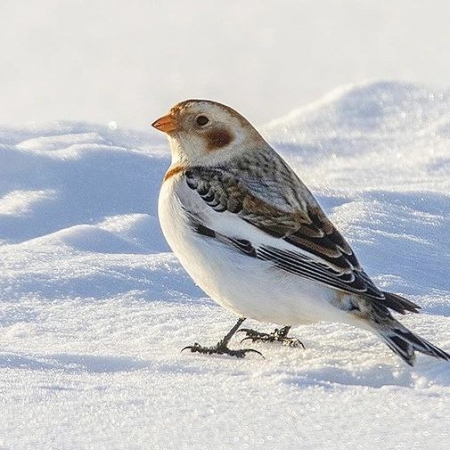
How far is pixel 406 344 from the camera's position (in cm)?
393

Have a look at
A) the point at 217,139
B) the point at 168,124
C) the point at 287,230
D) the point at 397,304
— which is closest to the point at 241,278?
the point at 287,230

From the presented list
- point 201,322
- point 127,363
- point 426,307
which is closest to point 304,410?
point 127,363

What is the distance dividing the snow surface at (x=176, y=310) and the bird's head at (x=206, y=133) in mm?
570

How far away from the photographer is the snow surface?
3252 mm

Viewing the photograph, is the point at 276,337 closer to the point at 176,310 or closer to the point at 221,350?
the point at 221,350

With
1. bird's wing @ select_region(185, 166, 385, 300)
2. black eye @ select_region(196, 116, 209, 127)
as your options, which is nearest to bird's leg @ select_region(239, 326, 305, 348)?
bird's wing @ select_region(185, 166, 385, 300)

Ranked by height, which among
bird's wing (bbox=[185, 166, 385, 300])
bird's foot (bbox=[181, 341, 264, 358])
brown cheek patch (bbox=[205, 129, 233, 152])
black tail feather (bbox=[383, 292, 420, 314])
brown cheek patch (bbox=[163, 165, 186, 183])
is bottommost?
bird's foot (bbox=[181, 341, 264, 358])

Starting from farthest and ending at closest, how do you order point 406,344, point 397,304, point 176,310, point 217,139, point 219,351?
point 176,310, point 217,139, point 219,351, point 397,304, point 406,344

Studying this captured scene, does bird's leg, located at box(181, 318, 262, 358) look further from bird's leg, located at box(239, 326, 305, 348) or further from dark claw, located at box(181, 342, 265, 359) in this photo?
bird's leg, located at box(239, 326, 305, 348)

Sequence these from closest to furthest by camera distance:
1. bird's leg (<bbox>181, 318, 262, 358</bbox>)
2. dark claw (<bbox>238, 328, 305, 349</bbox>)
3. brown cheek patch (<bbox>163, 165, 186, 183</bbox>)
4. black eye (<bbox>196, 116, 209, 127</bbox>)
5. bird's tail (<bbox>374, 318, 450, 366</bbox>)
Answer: bird's tail (<bbox>374, 318, 450, 366</bbox>), bird's leg (<bbox>181, 318, 262, 358</bbox>), dark claw (<bbox>238, 328, 305, 349</bbox>), brown cheek patch (<bbox>163, 165, 186, 183</bbox>), black eye (<bbox>196, 116, 209, 127</bbox>)

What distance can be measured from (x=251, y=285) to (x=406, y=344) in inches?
21.7

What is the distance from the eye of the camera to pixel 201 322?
480cm

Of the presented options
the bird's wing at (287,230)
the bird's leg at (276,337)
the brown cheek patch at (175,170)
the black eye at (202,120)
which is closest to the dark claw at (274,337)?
the bird's leg at (276,337)

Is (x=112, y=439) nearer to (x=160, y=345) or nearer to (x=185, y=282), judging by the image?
(x=160, y=345)
